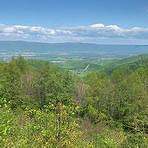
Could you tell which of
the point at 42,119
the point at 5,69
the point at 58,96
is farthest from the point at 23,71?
the point at 42,119

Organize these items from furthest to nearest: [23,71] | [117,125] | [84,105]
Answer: [23,71] → [84,105] → [117,125]

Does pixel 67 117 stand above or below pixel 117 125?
above

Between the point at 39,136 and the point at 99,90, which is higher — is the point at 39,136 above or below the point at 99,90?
above

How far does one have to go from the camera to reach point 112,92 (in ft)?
375

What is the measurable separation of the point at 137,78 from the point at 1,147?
366 ft

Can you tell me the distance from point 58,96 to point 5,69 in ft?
101

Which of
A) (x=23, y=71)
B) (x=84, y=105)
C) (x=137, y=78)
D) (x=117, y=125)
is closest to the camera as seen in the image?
(x=117, y=125)

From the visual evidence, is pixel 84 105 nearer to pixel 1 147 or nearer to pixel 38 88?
pixel 38 88

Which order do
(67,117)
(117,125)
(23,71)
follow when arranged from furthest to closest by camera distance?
1. (23,71)
2. (117,125)
3. (67,117)

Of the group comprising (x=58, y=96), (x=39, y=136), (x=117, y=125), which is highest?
(x=39, y=136)

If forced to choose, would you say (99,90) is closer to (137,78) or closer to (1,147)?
(137,78)

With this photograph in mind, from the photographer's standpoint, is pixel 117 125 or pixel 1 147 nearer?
pixel 1 147

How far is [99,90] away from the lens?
117375mm

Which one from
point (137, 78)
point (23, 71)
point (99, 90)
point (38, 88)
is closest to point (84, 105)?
point (99, 90)
